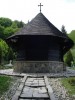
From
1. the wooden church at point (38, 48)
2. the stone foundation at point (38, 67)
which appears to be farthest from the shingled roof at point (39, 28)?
the stone foundation at point (38, 67)

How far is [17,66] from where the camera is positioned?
72.6ft

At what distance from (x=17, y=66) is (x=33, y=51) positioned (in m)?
1.88

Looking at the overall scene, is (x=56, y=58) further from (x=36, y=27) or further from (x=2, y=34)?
(x=2, y=34)

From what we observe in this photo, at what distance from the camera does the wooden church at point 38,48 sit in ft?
69.3

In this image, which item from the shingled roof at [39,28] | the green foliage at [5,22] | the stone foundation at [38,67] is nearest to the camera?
the stone foundation at [38,67]

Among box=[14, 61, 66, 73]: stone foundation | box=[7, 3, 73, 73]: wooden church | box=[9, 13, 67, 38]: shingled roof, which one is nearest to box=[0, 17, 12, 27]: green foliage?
box=[9, 13, 67, 38]: shingled roof

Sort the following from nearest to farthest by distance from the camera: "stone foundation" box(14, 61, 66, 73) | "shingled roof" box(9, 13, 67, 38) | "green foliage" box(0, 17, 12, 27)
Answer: "stone foundation" box(14, 61, 66, 73)
"shingled roof" box(9, 13, 67, 38)
"green foliage" box(0, 17, 12, 27)

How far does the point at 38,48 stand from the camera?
2156cm

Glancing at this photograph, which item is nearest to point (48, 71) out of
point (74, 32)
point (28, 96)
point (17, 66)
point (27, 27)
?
point (17, 66)

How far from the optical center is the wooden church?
21.1 meters

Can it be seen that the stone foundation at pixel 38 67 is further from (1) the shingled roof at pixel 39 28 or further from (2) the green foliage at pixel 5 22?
(2) the green foliage at pixel 5 22

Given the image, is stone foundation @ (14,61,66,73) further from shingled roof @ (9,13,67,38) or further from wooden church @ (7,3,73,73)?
shingled roof @ (9,13,67,38)

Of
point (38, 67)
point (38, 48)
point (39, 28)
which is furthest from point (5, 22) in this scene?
point (38, 67)

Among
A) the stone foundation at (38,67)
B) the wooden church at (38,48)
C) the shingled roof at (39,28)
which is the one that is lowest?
the stone foundation at (38,67)
